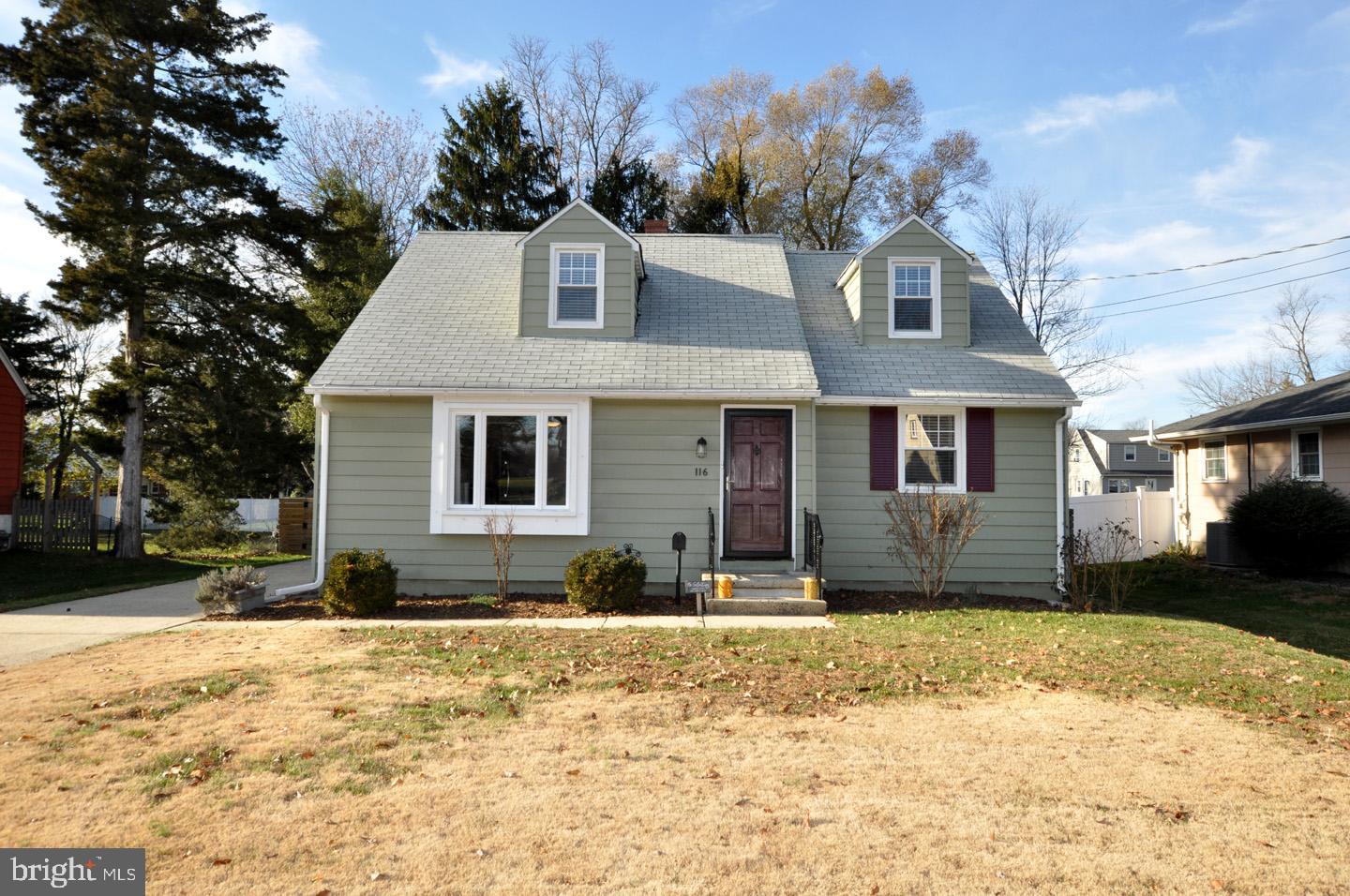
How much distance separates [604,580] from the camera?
964 cm

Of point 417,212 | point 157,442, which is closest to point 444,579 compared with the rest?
point 157,442

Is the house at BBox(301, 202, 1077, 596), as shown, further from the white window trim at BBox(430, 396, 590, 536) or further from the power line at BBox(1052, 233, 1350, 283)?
the power line at BBox(1052, 233, 1350, 283)

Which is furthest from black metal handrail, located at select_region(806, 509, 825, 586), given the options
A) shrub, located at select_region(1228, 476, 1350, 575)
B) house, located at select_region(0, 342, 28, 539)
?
house, located at select_region(0, 342, 28, 539)

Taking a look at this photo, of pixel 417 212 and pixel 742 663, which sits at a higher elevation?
pixel 417 212

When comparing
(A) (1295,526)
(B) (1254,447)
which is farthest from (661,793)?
(B) (1254,447)

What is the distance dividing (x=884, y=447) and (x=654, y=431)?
3341mm

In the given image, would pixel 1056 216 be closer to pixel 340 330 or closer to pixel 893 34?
pixel 893 34

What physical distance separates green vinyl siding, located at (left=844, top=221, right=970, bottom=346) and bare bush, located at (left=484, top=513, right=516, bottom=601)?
6.25m

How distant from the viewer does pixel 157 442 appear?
17.9 meters

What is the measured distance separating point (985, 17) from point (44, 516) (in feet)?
66.9

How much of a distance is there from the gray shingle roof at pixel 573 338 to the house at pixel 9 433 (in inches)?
409

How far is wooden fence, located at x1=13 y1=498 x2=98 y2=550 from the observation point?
16.5 m

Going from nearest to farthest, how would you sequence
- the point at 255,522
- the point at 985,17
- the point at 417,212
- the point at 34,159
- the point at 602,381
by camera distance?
the point at 602,381
the point at 985,17
the point at 34,159
the point at 417,212
the point at 255,522

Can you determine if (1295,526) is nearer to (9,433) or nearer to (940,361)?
(940,361)
